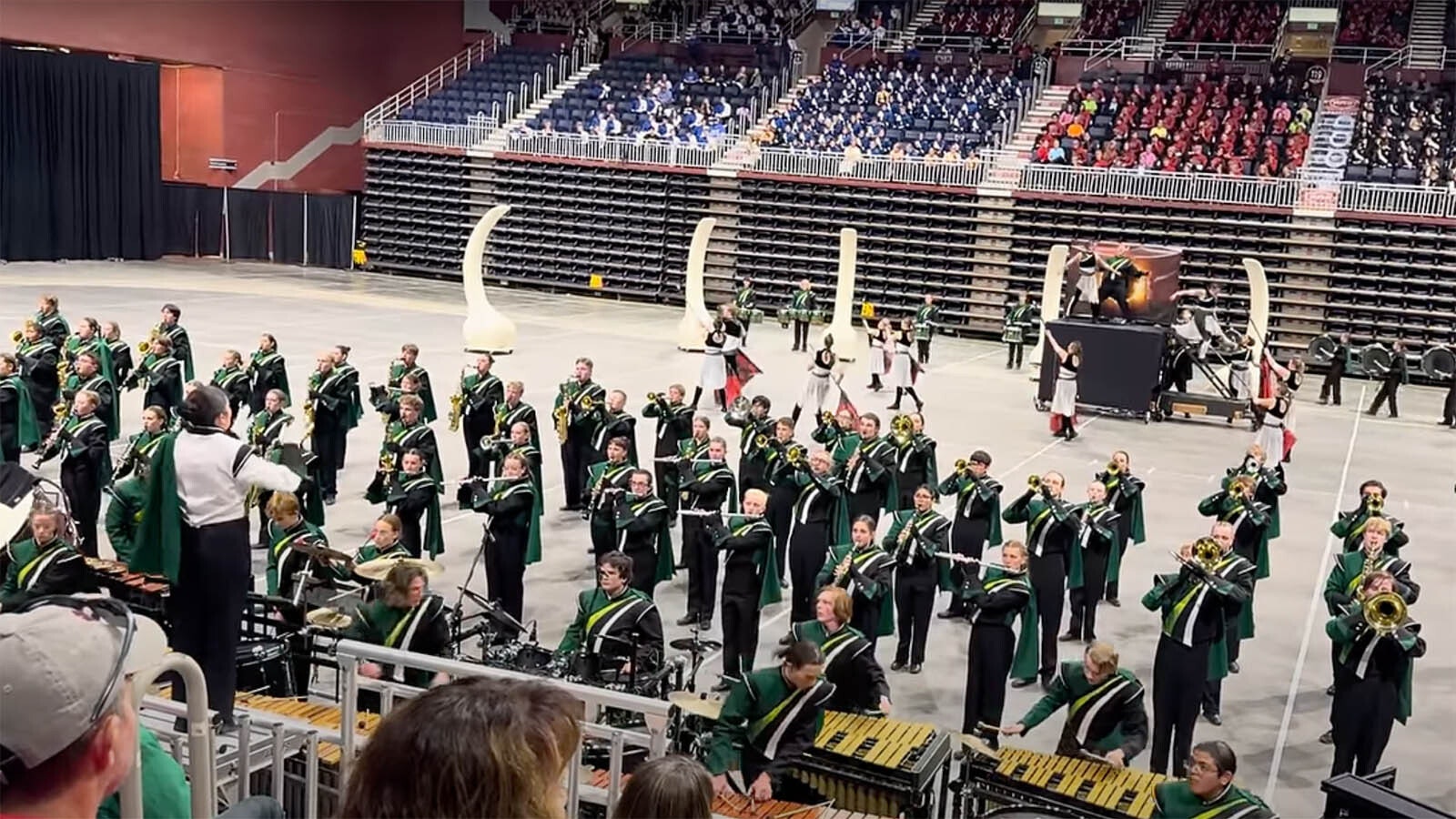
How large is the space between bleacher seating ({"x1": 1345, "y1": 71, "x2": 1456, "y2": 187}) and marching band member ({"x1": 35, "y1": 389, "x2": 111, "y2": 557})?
2396cm

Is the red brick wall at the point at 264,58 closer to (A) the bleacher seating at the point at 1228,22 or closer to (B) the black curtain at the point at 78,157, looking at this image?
(B) the black curtain at the point at 78,157

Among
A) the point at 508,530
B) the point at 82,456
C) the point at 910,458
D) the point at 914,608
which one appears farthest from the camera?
the point at 910,458

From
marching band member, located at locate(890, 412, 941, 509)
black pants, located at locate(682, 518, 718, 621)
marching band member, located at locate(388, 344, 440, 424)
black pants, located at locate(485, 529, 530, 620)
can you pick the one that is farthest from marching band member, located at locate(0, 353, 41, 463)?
marching band member, located at locate(890, 412, 941, 509)

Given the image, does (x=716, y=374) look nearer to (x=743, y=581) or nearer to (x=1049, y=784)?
(x=743, y=581)

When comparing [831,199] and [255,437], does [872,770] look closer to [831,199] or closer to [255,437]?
[255,437]

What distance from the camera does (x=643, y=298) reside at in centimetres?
Answer: 3372

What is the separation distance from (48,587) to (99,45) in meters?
29.5

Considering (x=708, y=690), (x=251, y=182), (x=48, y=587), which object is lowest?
(x=708, y=690)

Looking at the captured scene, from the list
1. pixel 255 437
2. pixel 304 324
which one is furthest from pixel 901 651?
pixel 304 324

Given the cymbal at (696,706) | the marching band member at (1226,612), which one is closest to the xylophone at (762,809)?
the cymbal at (696,706)

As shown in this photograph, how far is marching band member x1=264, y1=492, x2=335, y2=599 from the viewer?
8141mm

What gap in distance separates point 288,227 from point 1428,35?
94.3 ft

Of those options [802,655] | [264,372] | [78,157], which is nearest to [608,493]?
[802,655]

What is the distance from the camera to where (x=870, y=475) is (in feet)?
38.8
